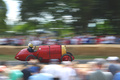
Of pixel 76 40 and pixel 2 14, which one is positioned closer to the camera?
pixel 76 40

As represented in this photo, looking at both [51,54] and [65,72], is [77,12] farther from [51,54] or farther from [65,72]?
[65,72]

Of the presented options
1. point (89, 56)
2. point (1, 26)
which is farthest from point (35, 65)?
point (1, 26)

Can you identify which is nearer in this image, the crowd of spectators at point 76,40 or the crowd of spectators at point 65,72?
the crowd of spectators at point 65,72

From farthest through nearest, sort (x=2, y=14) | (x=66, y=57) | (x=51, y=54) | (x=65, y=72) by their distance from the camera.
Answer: (x=2, y=14), (x=51, y=54), (x=66, y=57), (x=65, y=72)

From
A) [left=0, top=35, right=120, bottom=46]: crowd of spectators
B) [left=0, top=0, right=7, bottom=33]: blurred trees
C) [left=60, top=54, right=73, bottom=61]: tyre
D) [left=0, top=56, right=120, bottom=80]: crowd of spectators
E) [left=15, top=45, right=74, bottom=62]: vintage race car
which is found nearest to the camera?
[left=0, top=56, right=120, bottom=80]: crowd of spectators

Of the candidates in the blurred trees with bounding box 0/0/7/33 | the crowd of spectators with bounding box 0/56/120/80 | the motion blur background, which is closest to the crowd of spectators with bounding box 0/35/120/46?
the motion blur background

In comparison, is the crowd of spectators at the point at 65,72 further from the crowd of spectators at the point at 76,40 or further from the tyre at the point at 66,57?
the crowd of spectators at the point at 76,40

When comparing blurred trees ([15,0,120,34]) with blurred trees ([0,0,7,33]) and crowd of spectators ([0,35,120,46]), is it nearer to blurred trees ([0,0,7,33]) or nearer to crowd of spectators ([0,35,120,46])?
crowd of spectators ([0,35,120,46])

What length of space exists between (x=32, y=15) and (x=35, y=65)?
17809 mm

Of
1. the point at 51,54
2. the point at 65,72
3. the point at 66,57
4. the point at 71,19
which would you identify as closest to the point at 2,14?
the point at 71,19

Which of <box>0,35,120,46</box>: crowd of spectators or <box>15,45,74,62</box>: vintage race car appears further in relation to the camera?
<box>0,35,120,46</box>: crowd of spectators

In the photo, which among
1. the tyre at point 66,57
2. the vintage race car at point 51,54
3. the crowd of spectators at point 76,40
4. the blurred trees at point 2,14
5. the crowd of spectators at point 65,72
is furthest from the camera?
the blurred trees at point 2,14

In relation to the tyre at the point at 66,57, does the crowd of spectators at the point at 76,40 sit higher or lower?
higher

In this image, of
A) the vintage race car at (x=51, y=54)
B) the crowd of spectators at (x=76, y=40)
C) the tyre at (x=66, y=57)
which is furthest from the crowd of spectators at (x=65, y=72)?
the crowd of spectators at (x=76, y=40)
